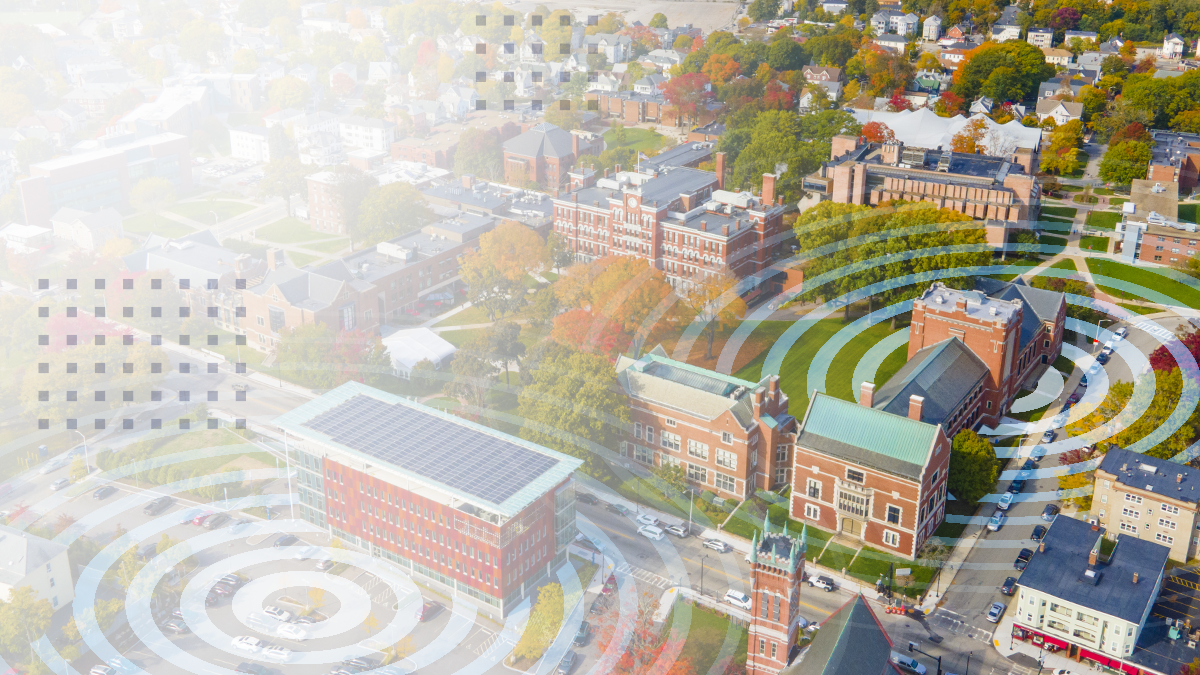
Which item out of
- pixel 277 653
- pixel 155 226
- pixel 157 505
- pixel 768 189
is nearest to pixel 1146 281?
pixel 768 189

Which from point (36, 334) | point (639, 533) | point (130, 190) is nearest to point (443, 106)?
point (130, 190)

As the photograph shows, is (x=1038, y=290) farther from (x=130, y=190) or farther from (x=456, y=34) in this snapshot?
(x=456, y=34)

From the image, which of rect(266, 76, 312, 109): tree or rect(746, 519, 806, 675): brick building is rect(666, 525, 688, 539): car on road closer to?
rect(746, 519, 806, 675): brick building

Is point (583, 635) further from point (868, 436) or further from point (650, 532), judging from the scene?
point (868, 436)

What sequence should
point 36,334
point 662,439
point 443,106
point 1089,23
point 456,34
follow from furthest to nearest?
point 456,34, point 1089,23, point 443,106, point 36,334, point 662,439

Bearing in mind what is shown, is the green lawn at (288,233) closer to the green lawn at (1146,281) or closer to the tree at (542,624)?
the tree at (542,624)

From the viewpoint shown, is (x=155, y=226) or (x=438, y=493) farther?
(x=155, y=226)
